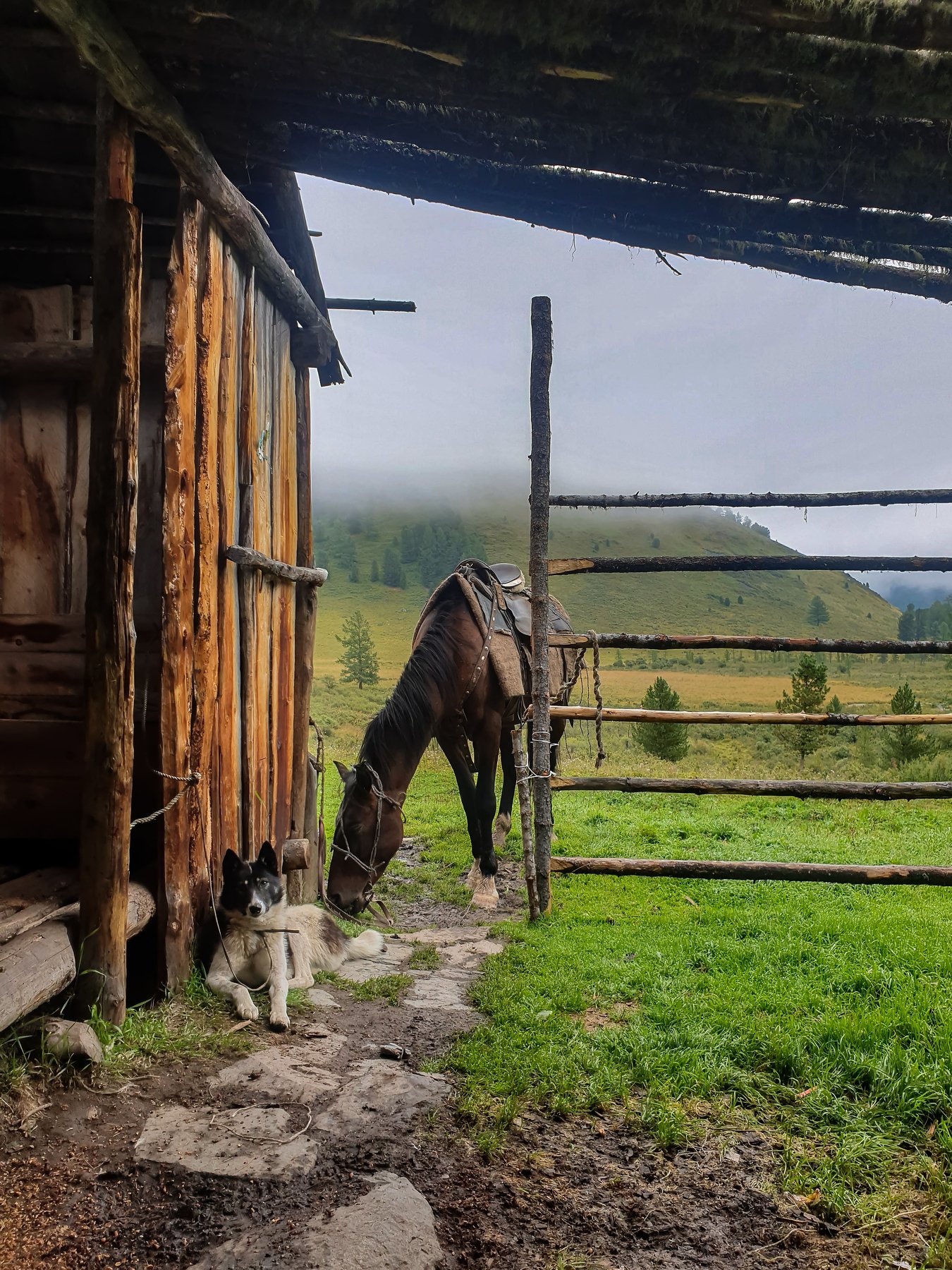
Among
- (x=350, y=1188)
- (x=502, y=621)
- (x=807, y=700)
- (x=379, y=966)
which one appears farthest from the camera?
(x=807, y=700)

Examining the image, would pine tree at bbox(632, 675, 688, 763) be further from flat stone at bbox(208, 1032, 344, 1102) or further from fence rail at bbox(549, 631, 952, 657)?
flat stone at bbox(208, 1032, 344, 1102)

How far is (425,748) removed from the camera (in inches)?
245

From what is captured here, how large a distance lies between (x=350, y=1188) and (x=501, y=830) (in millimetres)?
5691

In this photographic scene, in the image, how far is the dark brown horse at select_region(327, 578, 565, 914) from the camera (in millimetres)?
5805

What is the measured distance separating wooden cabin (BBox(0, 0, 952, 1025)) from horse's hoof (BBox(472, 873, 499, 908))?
178 cm

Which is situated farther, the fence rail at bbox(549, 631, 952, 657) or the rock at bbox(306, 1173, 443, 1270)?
the fence rail at bbox(549, 631, 952, 657)

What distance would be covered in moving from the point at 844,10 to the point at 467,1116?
11.9 feet

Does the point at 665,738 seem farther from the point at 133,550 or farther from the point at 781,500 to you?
the point at 133,550

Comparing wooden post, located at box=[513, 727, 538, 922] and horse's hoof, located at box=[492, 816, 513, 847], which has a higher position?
wooden post, located at box=[513, 727, 538, 922]

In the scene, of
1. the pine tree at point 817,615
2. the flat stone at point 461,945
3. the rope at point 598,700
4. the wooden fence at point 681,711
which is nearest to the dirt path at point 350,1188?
the flat stone at point 461,945

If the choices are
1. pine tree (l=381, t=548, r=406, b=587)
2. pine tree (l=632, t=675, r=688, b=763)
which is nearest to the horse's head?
pine tree (l=632, t=675, r=688, b=763)

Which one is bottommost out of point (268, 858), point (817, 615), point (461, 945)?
point (461, 945)

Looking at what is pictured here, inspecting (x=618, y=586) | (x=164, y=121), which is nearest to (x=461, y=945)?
(x=164, y=121)

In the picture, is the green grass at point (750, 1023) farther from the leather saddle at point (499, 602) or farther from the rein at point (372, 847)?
the leather saddle at point (499, 602)
